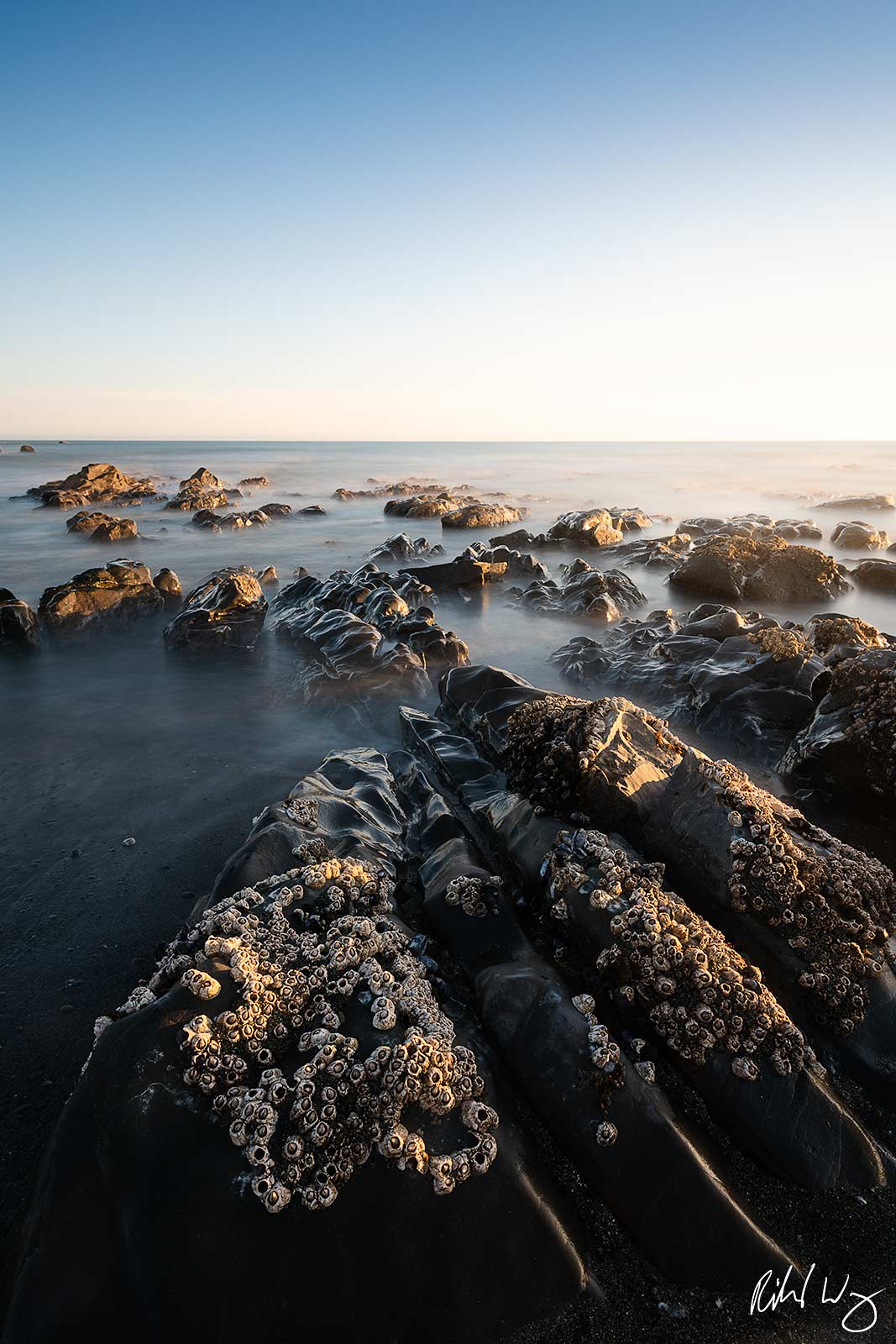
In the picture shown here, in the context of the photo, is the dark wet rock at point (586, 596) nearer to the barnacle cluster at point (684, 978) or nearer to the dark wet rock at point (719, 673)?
the dark wet rock at point (719, 673)

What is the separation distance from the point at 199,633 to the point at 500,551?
1140cm

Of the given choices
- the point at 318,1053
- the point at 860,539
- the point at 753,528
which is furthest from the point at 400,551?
the point at 318,1053

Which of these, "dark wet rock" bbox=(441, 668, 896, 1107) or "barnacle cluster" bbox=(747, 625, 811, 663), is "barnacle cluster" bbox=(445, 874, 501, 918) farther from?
"barnacle cluster" bbox=(747, 625, 811, 663)

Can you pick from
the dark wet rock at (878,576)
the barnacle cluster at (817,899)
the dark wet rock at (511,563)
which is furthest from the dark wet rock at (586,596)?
the barnacle cluster at (817,899)

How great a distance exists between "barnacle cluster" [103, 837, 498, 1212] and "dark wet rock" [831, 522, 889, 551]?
26.9m

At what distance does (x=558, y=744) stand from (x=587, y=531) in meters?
21.0

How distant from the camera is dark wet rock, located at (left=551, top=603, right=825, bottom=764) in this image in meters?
8.66

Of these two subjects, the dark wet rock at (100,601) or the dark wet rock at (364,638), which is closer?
the dark wet rock at (364,638)

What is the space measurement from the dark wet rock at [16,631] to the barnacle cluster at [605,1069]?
12.9 metres

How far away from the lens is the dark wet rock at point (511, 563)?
1986 centimetres

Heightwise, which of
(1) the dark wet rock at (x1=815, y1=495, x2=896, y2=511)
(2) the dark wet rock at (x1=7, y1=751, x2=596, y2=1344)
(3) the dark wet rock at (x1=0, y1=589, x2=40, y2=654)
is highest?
(1) the dark wet rock at (x1=815, y1=495, x2=896, y2=511)

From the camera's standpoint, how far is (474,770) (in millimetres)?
7367
